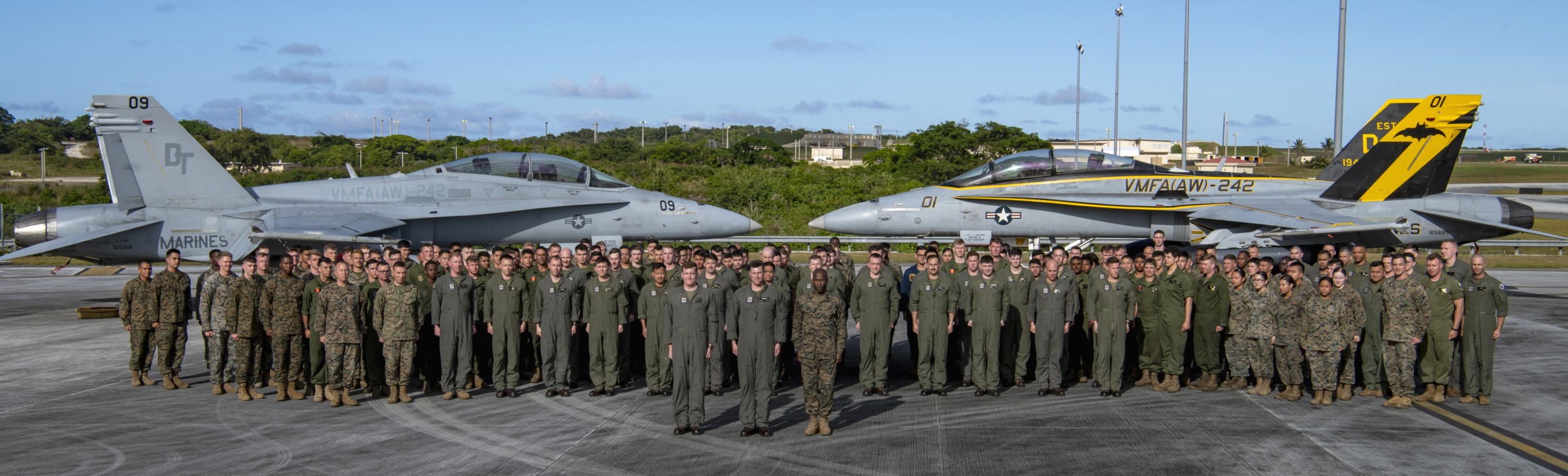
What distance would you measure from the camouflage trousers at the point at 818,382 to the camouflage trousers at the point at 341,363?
13.3 ft

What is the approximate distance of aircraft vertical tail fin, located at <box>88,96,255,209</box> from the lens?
14898 millimetres

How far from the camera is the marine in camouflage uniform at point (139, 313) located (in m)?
9.53

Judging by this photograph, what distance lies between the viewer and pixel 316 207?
15797 millimetres

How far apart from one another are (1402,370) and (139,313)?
11.6 meters

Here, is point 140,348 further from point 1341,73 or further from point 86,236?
point 1341,73

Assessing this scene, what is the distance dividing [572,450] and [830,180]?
101 ft

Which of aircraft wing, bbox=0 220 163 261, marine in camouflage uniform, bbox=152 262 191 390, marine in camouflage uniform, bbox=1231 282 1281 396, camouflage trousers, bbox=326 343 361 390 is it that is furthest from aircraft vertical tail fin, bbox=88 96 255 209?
marine in camouflage uniform, bbox=1231 282 1281 396

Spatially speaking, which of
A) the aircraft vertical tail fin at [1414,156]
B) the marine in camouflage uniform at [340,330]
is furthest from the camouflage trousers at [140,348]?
the aircraft vertical tail fin at [1414,156]

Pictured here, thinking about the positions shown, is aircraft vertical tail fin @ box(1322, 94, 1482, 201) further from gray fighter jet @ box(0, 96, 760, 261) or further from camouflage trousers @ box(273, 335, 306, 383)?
camouflage trousers @ box(273, 335, 306, 383)

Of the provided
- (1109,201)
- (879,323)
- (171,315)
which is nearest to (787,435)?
(879,323)

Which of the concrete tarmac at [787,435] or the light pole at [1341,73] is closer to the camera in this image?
the concrete tarmac at [787,435]

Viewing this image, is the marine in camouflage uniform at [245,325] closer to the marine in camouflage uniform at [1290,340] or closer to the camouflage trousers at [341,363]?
the camouflage trousers at [341,363]

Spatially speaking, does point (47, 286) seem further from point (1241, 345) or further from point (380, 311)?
point (1241, 345)

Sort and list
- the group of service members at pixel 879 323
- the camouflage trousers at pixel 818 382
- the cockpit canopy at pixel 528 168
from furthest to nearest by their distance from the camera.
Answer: the cockpit canopy at pixel 528 168
the group of service members at pixel 879 323
the camouflage trousers at pixel 818 382
